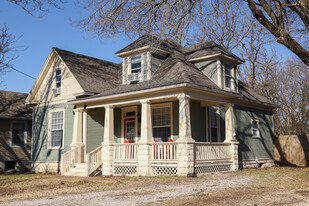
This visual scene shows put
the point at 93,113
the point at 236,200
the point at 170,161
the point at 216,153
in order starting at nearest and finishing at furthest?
the point at 236,200
the point at 170,161
the point at 216,153
the point at 93,113

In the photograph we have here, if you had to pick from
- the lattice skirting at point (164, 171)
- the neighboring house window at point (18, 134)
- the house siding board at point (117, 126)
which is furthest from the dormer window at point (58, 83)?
the lattice skirting at point (164, 171)

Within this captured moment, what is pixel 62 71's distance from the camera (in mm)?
18078

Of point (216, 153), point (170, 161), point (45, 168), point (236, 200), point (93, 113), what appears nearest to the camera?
point (236, 200)

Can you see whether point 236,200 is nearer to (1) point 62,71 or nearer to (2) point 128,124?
(2) point 128,124

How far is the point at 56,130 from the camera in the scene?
1805 centimetres

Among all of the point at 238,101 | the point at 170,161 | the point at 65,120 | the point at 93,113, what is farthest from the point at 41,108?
the point at 238,101

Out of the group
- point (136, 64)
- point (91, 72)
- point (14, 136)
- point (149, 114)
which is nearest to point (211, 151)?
point (149, 114)

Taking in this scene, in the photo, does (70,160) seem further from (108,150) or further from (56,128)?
(56,128)

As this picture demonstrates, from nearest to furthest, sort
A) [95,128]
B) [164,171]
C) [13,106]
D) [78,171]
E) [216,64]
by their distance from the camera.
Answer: [164,171] → [78,171] → [216,64] → [95,128] → [13,106]

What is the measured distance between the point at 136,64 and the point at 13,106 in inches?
402

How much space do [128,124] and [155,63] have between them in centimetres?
330

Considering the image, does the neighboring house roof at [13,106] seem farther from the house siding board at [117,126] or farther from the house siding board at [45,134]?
the house siding board at [117,126]

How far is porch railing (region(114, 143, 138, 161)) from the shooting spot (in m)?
14.2

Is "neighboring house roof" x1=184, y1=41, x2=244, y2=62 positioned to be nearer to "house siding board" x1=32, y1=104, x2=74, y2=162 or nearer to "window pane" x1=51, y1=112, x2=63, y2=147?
"house siding board" x1=32, y1=104, x2=74, y2=162
